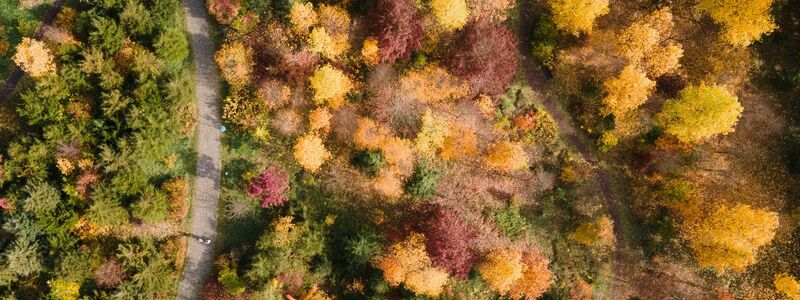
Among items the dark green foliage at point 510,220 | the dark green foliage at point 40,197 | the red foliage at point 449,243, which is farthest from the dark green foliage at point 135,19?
the dark green foliage at point 510,220

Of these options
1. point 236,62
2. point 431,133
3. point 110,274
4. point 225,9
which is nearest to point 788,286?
point 431,133

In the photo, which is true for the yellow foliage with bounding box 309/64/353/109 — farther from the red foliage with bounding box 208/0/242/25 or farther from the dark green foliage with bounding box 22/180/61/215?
the dark green foliage with bounding box 22/180/61/215

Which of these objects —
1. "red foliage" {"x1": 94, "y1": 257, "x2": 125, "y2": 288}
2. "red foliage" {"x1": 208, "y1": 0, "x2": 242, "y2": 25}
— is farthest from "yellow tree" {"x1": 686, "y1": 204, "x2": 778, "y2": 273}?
"red foliage" {"x1": 94, "y1": 257, "x2": 125, "y2": 288}

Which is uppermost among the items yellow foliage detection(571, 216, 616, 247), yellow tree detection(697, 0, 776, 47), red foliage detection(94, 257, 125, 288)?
yellow tree detection(697, 0, 776, 47)

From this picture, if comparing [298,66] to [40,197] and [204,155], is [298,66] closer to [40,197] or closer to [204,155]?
[204,155]

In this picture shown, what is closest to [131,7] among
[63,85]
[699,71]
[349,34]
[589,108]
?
[63,85]

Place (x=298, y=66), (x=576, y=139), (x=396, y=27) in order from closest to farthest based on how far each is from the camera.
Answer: (x=396, y=27)
(x=298, y=66)
(x=576, y=139)
